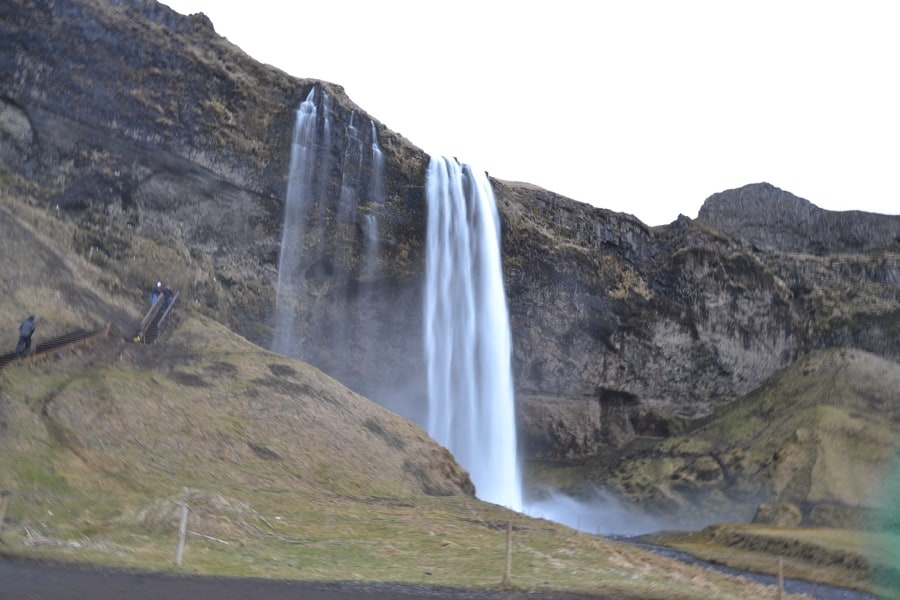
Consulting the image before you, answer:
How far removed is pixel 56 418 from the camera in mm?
26875

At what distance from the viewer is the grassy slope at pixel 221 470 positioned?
19266mm

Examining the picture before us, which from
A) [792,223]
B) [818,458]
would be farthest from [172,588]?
[792,223]

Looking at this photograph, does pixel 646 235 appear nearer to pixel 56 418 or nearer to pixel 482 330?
pixel 482 330

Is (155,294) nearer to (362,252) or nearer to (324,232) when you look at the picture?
(324,232)

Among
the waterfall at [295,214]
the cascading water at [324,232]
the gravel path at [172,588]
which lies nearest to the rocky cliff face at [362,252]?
the cascading water at [324,232]

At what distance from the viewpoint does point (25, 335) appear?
30078mm

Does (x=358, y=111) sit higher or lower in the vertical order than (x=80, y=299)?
higher

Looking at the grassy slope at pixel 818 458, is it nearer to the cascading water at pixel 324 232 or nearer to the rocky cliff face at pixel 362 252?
the rocky cliff face at pixel 362 252

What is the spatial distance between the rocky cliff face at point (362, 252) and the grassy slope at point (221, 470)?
23.1 feet

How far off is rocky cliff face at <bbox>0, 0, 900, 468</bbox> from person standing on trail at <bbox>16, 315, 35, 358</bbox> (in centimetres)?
1533

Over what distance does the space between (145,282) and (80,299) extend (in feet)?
26.1

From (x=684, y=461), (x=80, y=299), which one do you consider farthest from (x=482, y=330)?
(x=80, y=299)

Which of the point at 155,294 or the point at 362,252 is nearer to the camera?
the point at 155,294

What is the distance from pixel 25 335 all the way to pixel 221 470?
8787 millimetres
